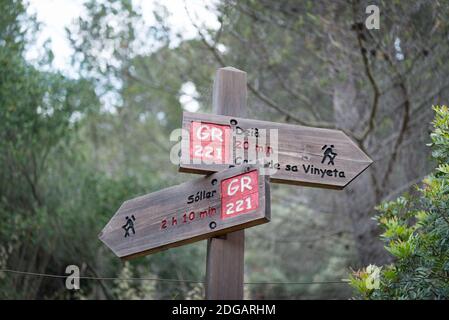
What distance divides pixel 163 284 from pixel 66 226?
4.59 ft

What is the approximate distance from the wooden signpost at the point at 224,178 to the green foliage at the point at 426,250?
0.48 metres

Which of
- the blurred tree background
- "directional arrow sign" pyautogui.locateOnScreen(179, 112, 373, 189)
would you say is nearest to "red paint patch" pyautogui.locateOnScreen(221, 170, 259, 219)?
"directional arrow sign" pyautogui.locateOnScreen(179, 112, 373, 189)

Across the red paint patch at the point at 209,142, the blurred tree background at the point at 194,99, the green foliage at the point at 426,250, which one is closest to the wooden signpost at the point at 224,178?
the red paint patch at the point at 209,142

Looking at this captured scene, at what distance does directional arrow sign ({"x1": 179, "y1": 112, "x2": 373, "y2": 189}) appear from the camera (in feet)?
9.41

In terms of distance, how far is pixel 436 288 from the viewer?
3141 millimetres

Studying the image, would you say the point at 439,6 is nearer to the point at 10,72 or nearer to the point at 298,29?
the point at 298,29

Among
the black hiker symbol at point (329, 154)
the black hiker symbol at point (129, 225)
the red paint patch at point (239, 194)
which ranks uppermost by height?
the black hiker symbol at point (329, 154)

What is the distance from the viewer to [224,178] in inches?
109

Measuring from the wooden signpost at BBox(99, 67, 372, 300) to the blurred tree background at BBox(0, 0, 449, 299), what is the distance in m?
2.61

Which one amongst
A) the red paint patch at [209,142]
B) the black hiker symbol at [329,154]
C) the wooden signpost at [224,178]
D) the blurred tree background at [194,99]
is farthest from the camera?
the blurred tree background at [194,99]

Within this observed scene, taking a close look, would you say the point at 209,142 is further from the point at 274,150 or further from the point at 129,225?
the point at 129,225

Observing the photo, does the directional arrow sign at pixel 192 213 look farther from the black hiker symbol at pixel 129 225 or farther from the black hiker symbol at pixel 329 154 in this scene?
the black hiker symbol at pixel 329 154

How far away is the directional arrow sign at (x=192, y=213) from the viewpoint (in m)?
2.60

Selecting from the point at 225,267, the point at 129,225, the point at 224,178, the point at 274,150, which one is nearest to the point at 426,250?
the point at 274,150
